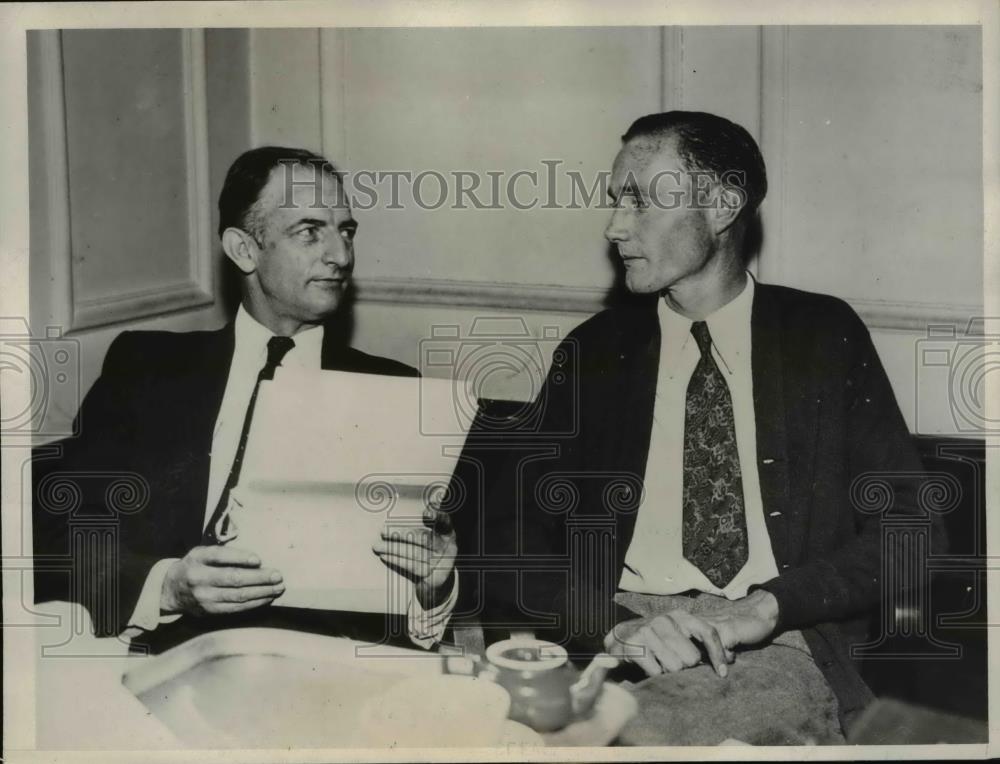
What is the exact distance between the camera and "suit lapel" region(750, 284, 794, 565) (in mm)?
2469

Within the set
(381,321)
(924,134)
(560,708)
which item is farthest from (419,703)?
(924,134)

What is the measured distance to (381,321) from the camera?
102 inches

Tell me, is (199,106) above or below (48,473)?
above

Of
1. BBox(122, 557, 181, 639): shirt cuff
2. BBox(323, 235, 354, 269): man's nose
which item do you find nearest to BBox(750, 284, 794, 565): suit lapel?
BBox(323, 235, 354, 269): man's nose

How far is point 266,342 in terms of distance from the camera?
257cm

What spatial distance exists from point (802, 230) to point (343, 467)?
1132 millimetres

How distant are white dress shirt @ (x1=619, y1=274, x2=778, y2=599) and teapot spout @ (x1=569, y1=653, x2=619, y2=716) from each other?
17 centimetres

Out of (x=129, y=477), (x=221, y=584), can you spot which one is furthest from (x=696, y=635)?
(x=129, y=477)

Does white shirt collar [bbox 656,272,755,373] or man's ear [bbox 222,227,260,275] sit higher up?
man's ear [bbox 222,227,260,275]

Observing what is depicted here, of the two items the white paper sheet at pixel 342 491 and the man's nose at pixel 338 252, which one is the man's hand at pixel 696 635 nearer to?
the white paper sheet at pixel 342 491

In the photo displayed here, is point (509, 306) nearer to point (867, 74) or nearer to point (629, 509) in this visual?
point (629, 509)

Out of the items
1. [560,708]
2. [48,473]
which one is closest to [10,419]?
[48,473]

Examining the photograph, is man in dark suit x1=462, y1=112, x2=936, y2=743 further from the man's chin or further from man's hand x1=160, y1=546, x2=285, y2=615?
man's hand x1=160, y1=546, x2=285, y2=615

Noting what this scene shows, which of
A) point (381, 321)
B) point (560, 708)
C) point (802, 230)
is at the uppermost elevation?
point (802, 230)
